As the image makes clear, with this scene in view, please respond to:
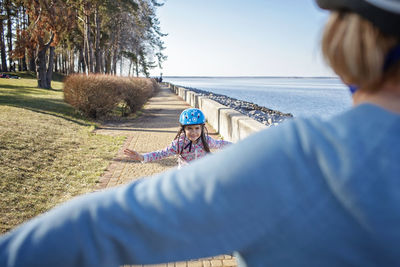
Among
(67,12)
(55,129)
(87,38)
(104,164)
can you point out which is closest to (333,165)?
(104,164)

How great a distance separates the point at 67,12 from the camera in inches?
746

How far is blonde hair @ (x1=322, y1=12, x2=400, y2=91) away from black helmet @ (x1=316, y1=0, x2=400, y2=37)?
14 mm

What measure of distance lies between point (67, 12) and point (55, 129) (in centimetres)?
1226

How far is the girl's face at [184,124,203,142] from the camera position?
4.00 meters

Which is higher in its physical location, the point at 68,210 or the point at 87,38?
the point at 87,38

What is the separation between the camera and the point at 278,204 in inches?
22.7

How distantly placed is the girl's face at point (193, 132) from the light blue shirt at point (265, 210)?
3.37m

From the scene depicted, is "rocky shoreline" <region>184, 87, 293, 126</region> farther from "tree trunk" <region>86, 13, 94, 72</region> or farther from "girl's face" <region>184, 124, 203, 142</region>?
"tree trunk" <region>86, 13, 94, 72</region>

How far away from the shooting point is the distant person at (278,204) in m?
0.55

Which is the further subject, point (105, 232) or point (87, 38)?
point (87, 38)

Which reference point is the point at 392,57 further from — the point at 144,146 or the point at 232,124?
the point at 144,146

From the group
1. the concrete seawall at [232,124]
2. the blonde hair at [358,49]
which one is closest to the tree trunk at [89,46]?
the concrete seawall at [232,124]

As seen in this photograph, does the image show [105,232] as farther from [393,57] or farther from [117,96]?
[117,96]

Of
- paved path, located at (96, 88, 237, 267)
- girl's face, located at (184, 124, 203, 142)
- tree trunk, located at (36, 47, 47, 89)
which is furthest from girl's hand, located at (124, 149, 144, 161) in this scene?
tree trunk, located at (36, 47, 47, 89)
